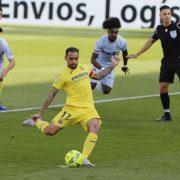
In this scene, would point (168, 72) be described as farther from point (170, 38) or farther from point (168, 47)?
point (170, 38)

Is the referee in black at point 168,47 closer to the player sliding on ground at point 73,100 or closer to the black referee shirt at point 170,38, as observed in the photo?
the black referee shirt at point 170,38

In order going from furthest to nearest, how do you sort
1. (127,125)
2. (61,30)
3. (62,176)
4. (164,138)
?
(61,30), (127,125), (164,138), (62,176)

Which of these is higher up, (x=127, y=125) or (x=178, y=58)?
(x=178, y=58)

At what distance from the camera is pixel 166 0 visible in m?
38.4

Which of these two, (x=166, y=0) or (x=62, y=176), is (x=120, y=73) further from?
(x=62, y=176)

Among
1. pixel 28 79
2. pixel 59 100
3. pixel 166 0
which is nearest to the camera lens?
pixel 59 100

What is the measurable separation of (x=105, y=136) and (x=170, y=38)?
283 cm

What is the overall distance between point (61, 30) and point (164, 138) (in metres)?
28.1

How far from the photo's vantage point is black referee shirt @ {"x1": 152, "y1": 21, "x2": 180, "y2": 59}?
1688cm

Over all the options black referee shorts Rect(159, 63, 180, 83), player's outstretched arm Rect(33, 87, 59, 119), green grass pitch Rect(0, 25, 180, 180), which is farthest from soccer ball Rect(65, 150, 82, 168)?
black referee shorts Rect(159, 63, 180, 83)

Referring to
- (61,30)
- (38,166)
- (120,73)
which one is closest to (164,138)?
(38,166)

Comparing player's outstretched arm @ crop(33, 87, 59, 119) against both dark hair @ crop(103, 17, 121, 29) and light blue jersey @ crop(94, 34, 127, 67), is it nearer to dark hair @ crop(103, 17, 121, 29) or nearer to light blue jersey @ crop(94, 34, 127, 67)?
dark hair @ crop(103, 17, 121, 29)

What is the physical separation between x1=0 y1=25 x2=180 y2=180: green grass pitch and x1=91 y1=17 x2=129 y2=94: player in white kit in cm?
58

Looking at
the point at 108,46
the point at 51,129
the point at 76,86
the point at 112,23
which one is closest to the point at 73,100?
the point at 76,86
